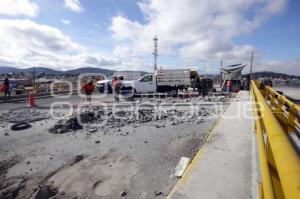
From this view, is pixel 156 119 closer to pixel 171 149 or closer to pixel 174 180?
pixel 171 149

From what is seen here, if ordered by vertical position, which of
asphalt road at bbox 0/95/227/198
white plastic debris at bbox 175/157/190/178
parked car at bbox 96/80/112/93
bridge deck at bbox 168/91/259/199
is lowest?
asphalt road at bbox 0/95/227/198

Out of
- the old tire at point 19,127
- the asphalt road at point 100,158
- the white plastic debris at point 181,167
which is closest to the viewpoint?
the asphalt road at point 100,158

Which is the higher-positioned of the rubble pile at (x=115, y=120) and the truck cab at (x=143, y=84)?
the truck cab at (x=143, y=84)

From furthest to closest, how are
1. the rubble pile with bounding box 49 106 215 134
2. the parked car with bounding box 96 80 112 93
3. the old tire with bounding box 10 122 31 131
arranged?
the parked car with bounding box 96 80 112 93 → the old tire with bounding box 10 122 31 131 → the rubble pile with bounding box 49 106 215 134

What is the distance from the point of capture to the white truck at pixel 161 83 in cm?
2430

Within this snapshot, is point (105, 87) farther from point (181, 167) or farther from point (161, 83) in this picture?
point (181, 167)

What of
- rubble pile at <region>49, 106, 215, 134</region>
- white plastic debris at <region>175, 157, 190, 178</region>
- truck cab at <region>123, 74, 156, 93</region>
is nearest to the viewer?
white plastic debris at <region>175, 157, 190, 178</region>

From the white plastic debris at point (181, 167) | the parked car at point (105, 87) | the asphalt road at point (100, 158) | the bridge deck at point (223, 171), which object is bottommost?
the asphalt road at point (100, 158)

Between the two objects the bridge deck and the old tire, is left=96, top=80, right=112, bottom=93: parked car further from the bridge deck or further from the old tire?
the bridge deck

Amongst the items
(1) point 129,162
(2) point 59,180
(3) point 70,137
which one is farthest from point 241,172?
(3) point 70,137

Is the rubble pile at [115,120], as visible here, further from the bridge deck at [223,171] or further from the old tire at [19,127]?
the bridge deck at [223,171]

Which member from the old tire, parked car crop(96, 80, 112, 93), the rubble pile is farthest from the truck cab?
the old tire

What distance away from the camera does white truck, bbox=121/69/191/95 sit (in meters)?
24.3

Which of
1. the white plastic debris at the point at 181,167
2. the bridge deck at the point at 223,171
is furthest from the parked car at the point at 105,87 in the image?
the white plastic debris at the point at 181,167
